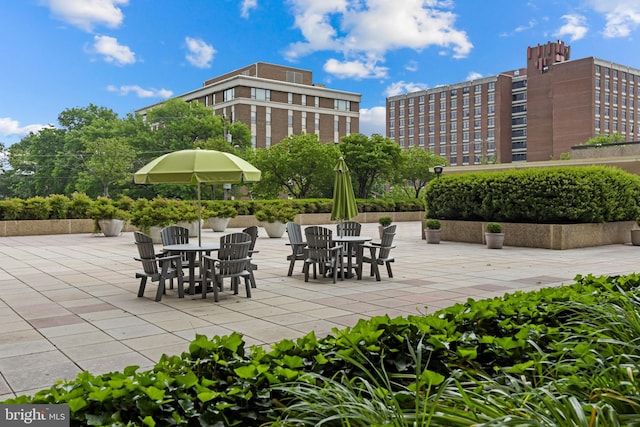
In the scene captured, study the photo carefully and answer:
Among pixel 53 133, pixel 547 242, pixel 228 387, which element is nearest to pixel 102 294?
pixel 228 387

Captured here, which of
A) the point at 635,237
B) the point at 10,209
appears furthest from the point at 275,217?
the point at 635,237

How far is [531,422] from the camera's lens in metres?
2.16

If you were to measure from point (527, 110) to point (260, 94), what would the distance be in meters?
56.5

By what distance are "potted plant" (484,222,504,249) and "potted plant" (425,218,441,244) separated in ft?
8.05

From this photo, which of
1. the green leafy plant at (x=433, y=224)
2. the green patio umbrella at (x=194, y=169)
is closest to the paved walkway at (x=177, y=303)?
the green patio umbrella at (x=194, y=169)

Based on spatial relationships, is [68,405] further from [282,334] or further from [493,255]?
[493,255]

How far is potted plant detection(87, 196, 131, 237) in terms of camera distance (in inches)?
898

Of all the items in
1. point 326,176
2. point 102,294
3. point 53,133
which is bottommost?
point 102,294

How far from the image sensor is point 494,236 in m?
16.7

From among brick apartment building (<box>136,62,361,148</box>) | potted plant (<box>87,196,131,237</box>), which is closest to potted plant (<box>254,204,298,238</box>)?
potted plant (<box>87,196,131,237</box>)

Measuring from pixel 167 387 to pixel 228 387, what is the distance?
1.08 ft

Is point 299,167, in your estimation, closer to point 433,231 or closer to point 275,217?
point 275,217

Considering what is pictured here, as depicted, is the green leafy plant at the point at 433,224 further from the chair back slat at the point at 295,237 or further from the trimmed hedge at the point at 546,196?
the chair back slat at the point at 295,237

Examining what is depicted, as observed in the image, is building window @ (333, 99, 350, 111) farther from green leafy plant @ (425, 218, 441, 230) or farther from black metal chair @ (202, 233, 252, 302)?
black metal chair @ (202, 233, 252, 302)
